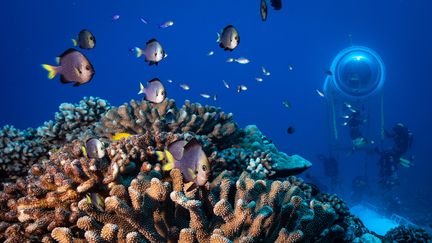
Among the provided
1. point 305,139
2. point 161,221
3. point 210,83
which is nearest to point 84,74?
point 161,221

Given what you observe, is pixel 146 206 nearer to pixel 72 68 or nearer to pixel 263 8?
pixel 72 68

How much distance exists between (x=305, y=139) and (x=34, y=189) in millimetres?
135071

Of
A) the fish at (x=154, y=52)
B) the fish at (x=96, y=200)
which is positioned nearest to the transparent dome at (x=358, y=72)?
the fish at (x=154, y=52)

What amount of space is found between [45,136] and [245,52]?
142533mm

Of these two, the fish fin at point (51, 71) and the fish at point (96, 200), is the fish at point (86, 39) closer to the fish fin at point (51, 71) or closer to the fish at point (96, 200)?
the fish fin at point (51, 71)

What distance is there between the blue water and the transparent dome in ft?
202

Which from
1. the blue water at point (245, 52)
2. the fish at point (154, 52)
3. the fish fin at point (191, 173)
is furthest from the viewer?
the blue water at point (245, 52)

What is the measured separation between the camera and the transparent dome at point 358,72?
63.8 ft

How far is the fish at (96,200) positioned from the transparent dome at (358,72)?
19290 millimetres

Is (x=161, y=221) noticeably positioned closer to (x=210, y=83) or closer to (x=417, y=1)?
(x=417, y=1)

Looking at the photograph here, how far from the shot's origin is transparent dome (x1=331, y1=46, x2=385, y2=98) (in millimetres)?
19438

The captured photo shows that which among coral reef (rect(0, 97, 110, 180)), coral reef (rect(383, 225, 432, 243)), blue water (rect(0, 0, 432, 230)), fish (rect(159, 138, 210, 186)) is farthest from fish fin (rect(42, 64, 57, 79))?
blue water (rect(0, 0, 432, 230))

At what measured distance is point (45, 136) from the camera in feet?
21.5

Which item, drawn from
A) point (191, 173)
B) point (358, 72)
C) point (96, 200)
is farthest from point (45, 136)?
point (358, 72)
